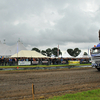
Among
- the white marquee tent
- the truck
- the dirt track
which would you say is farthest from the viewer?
the white marquee tent

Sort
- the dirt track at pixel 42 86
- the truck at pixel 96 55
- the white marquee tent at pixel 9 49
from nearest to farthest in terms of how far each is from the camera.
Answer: the dirt track at pixel 42 86, the truck at pixel 96 55, the white marquee tent at pixel 9 49

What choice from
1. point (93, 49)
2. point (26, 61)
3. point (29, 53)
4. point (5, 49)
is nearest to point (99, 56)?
point (93, 49)

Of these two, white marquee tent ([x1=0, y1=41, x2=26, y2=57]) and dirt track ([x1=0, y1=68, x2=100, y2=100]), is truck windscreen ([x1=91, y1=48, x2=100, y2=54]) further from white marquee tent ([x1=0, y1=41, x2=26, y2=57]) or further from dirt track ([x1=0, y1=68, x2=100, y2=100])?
white marquee tent ([x1=0, y1=41, x2=26, y2=57])

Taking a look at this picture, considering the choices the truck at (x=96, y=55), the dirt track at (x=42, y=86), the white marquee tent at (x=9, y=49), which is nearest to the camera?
the dirt track at (x=42, y=86)

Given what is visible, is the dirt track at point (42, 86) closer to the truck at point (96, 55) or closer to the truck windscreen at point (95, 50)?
the truck at point (96, 55)

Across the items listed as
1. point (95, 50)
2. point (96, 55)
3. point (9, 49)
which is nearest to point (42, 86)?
point (96, 55)

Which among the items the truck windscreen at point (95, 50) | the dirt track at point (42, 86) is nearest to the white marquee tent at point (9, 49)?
the truck windscreen at point (95, 50)

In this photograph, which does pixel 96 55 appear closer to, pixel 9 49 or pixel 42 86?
pixel 42 86

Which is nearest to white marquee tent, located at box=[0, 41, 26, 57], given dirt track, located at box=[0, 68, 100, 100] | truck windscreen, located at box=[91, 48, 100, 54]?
truck windscreen, located at box=[91, 48, 100, 54]

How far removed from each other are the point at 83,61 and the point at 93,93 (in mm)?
30990

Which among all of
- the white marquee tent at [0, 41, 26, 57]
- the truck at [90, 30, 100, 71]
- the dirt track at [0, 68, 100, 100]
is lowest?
the dirt track at [0, 68, 100, 100]

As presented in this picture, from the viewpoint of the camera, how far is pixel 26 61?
2864cm

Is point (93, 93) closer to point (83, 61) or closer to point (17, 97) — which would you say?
point (17, 97)

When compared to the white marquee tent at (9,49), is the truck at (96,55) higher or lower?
lower
